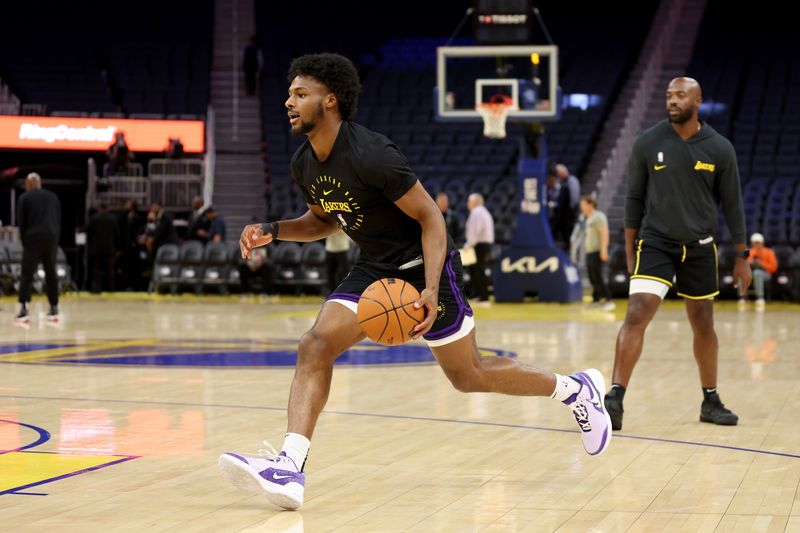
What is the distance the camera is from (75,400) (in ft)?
24.3

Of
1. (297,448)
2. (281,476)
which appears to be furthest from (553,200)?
(281,476)

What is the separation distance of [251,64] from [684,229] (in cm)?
2175

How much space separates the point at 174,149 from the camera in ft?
78.4

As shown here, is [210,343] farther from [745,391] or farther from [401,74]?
[401,74]

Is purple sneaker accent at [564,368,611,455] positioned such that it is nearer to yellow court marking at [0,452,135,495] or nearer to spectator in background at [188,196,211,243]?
yellow court marking at [0,452,135,495]

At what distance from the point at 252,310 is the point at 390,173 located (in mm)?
13082

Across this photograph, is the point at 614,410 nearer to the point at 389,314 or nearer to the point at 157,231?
the point at 389,314

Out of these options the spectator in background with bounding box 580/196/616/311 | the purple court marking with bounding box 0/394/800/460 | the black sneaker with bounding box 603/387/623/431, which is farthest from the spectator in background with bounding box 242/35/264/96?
the black sneaker with bounding box 603/387/623/431

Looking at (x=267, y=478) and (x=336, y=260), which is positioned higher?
(x=336, y=260)

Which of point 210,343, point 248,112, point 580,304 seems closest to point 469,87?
point 248,112

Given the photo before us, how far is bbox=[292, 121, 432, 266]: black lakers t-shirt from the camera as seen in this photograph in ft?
15.2

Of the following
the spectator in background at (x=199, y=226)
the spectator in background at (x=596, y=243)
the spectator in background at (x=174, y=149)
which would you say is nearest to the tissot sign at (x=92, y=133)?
the spectator in background at (x=174, y=149)

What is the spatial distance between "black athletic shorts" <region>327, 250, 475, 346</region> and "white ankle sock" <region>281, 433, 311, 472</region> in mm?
536

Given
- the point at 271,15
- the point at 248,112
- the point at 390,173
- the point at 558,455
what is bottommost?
the point at 558,455
